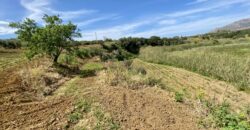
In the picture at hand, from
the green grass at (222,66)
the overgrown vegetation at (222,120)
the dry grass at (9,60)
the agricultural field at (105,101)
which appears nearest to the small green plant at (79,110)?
the agricultural field at (105,101)

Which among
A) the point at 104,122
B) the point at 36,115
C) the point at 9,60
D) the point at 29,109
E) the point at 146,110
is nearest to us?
the point at 104,122

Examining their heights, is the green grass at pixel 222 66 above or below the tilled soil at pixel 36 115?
below

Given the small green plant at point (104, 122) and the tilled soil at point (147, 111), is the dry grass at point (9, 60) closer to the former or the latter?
the tilled soil at point (147, 111)

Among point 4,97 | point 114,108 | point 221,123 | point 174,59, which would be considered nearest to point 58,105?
point 114,108

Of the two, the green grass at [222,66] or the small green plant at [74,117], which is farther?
the green grass at [222,66]

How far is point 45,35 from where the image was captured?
22.2m

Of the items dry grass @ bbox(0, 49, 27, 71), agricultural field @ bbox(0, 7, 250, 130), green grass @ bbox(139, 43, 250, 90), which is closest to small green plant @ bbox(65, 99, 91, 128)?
agricultural field @ bbox(0, 7, 250, 130)

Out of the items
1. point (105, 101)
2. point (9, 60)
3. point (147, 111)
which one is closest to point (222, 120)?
point (147, 111)

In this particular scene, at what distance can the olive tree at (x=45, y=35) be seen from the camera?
22.3 meters

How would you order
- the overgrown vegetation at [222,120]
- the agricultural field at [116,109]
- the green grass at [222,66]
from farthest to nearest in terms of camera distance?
the green grass at [222,66]
the agricultural field at [116,109]
the overgrown vegetation at [222,120]

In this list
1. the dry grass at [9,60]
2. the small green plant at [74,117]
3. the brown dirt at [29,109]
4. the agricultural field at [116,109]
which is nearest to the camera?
the agricultural field at [116,109]

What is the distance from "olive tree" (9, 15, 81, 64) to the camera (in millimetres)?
→ 22344

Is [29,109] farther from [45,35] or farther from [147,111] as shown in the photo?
[45,35]

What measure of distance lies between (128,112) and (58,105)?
297 cm
